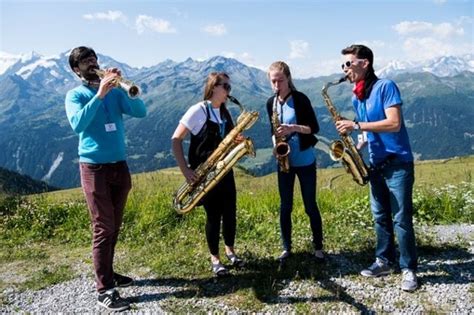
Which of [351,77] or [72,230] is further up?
[351,77]

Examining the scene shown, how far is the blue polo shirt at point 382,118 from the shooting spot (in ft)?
19.0

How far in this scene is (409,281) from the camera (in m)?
6.12

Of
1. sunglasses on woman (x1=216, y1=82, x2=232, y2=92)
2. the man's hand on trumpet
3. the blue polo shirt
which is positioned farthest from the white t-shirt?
the blue polo shirt

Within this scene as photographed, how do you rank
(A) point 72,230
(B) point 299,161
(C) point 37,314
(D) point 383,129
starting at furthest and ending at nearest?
(A) point 72,230
(B) point 299,161
(C) point 37,314
(D) point 383,129

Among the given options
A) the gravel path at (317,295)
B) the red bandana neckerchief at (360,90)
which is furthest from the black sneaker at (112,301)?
the red bandana neckerchief at (360,90)

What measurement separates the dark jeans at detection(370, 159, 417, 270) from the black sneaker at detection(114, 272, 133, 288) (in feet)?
12.2

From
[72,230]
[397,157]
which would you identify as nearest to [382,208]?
[397,157]

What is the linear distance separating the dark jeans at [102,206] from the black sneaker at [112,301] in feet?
0.32

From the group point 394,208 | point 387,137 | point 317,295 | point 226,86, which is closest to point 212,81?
point 226,86

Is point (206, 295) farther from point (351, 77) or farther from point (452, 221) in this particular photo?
point (452, 221)

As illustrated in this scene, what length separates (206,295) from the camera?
6.43 m

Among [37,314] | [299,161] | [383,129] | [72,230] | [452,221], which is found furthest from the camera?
[72,230]

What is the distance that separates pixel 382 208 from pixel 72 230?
6.52 metres

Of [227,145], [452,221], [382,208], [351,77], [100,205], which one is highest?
[351,77]
